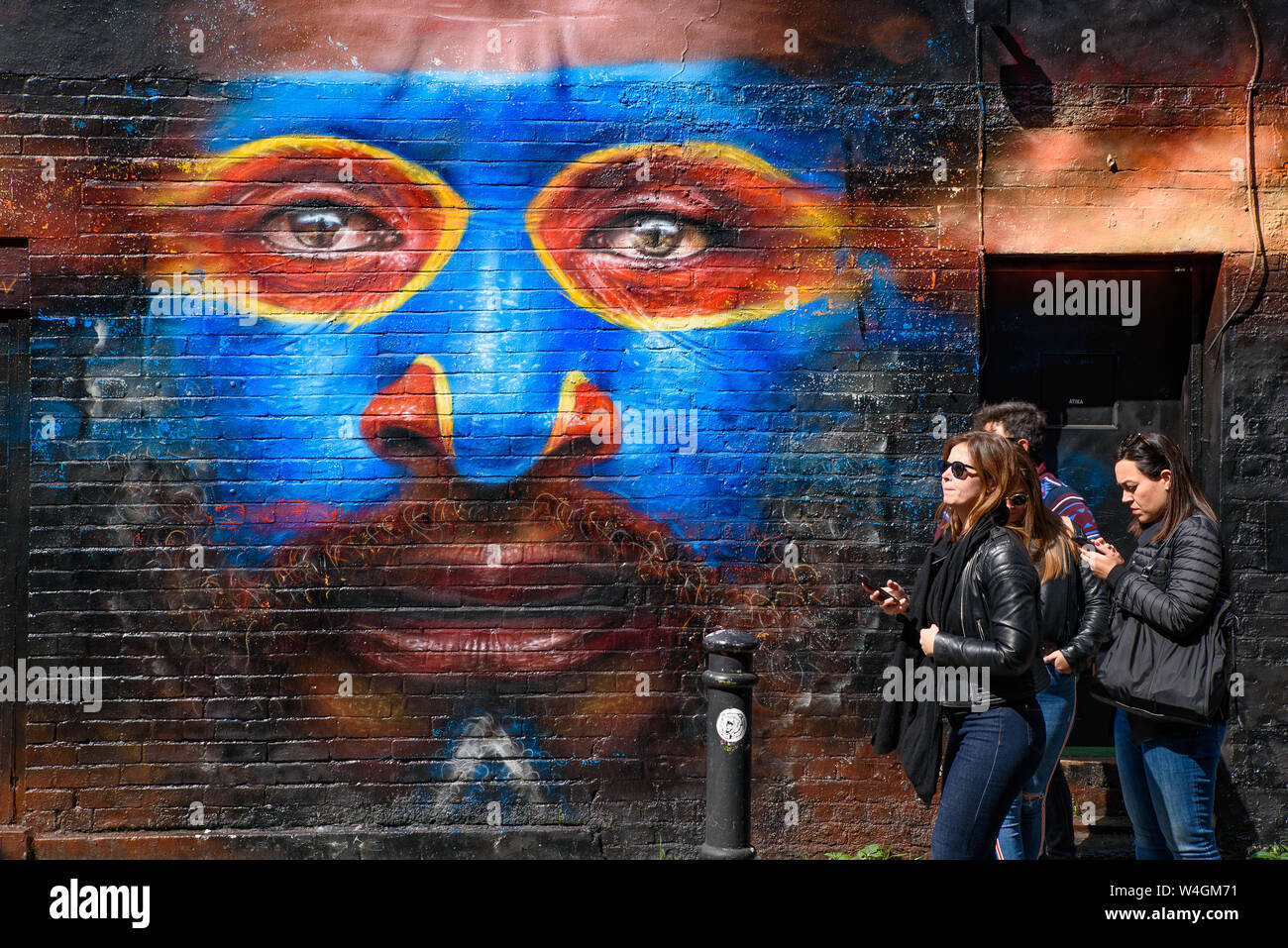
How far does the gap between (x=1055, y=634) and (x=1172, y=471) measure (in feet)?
2.66

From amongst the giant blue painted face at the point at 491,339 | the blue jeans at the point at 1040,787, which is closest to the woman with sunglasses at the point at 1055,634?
the blue jeans at the point at 1040,787

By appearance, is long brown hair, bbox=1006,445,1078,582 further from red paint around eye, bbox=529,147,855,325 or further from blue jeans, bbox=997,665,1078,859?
red paint around eye, bbox=529,147,855,325

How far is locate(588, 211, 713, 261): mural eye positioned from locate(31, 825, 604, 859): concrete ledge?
9.96 feet

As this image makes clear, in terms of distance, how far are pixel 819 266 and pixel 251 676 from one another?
366cm

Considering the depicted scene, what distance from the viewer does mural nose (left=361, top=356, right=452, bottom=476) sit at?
18.5ft

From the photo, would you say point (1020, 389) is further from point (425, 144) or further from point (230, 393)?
point (230, 393)

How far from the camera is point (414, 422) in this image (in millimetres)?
5648

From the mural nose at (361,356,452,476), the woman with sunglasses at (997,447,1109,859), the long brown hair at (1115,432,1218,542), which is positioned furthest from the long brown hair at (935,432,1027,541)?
the mural nose at (361,356,452,476)

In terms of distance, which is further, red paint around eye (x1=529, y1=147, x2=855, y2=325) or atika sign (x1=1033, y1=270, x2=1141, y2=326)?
atika sign (x1=1033, y1=270, x2=1141, y2=326)

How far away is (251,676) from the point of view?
5629 mm

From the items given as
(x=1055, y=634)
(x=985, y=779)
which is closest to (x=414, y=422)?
(x=1055, y=634)

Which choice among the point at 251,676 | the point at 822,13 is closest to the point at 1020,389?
the point at 822,13

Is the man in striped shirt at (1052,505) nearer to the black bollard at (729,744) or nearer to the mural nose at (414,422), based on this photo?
the black bollard at (729,744)

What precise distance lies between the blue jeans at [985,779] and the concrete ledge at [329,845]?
2.44 m
